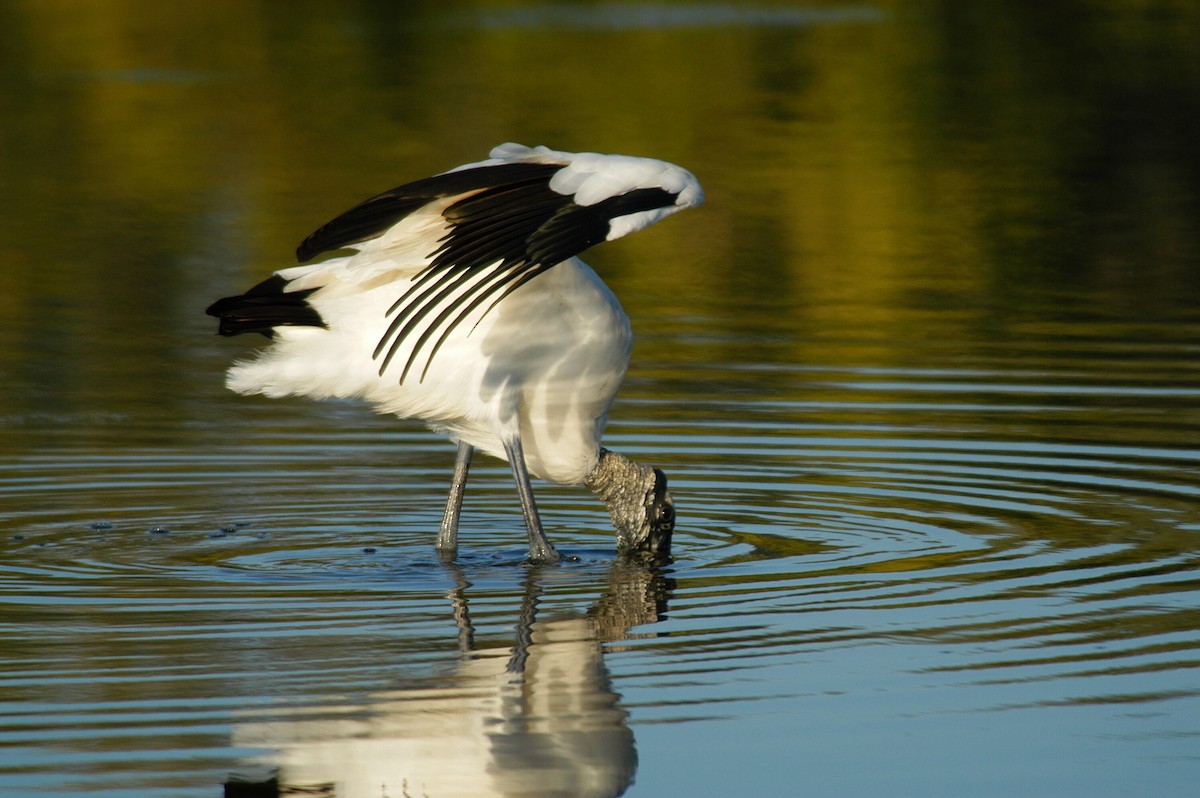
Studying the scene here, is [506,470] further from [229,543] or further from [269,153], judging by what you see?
[269,153]

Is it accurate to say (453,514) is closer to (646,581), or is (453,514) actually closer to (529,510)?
(529,510)

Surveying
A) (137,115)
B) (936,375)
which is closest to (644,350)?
(936,375)

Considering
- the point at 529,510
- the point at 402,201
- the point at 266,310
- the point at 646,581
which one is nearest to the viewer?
the point at 402,201

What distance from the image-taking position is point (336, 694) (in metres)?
7.71

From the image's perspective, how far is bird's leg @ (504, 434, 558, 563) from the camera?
34.5 ft

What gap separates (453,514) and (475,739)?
3.66 meters

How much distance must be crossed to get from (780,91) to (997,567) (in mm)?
33591

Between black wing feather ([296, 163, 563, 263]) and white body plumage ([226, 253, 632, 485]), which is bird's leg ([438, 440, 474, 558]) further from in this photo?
black wing feather ([296, 163, 563, 263])

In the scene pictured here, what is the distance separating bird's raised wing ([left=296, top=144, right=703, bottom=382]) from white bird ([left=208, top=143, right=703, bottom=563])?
15 millimetres

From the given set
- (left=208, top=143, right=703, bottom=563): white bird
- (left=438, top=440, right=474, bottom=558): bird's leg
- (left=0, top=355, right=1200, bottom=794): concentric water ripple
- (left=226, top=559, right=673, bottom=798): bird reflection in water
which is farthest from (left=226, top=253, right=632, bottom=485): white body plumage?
(left=226, top=559, right=673, bottom=798): bird reflection in water

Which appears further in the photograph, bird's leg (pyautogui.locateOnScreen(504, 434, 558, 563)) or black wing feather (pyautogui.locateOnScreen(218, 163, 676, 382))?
bird's leg (pyautogui.locateOnScreen(504, 434, 558, 563))

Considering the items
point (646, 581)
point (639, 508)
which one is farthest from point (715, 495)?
point (646, 581)

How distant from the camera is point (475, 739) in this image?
23.7 ft

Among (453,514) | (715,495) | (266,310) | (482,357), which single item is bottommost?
(715,495)
